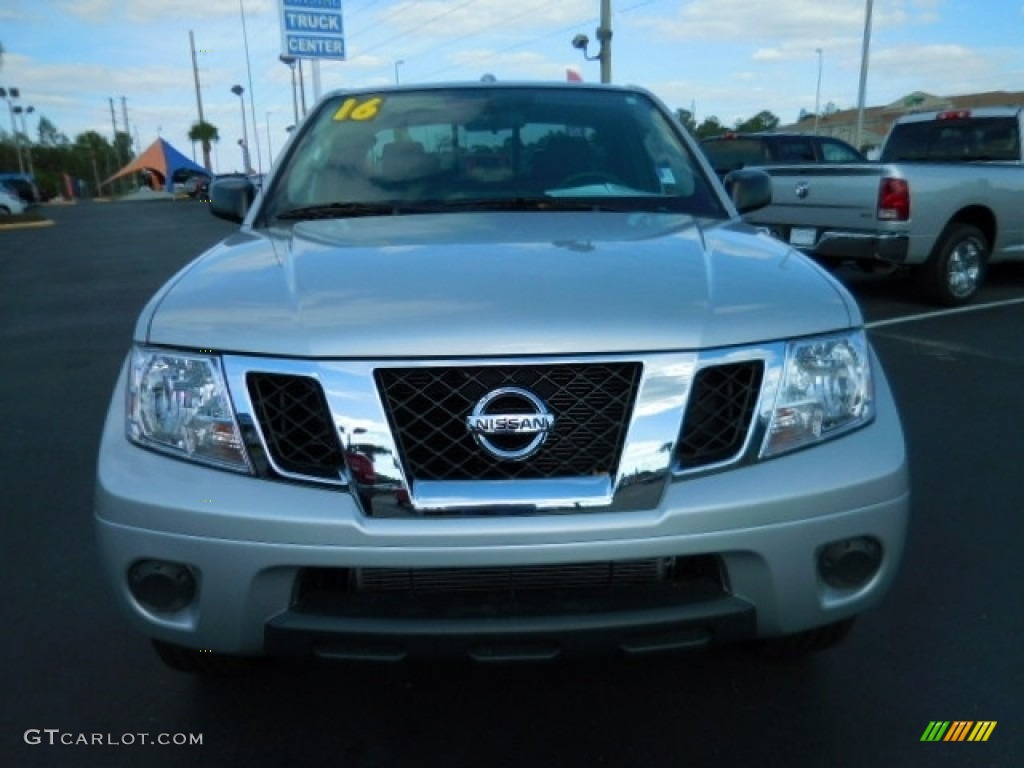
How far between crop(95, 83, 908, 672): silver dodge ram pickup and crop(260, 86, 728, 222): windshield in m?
0.99

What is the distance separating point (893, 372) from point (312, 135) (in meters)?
4.12

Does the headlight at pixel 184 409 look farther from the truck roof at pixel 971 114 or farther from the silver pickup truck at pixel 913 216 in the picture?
the truck roof at pixel 971 114

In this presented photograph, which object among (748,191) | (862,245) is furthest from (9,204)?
(748,191)

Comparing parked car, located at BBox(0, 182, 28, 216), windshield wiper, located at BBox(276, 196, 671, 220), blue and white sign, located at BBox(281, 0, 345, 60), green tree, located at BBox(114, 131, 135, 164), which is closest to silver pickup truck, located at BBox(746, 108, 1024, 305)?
windshield wiper, located at BBox(276, 196, 671, 220)

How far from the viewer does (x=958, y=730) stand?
7.21 ft

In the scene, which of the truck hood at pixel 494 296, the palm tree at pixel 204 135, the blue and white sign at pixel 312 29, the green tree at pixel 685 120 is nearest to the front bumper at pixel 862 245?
the green tree at pixel 685 120

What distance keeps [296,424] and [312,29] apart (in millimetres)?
17810

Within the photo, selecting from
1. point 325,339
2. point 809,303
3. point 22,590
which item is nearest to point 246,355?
point 325,339

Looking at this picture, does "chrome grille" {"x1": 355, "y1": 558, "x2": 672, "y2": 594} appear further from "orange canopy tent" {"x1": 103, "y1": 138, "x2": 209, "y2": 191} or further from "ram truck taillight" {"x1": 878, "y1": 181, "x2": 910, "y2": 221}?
"orange canopy tent" {"x1": 103, "y1": 138, "x2": 209, "y2": 191}

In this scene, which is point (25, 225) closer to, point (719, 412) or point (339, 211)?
point (339, 211)

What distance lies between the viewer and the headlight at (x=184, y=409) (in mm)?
1854

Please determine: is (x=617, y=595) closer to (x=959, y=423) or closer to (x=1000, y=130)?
(x=959, y=423)

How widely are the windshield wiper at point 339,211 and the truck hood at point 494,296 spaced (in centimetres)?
38

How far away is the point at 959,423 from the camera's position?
4.57 m
